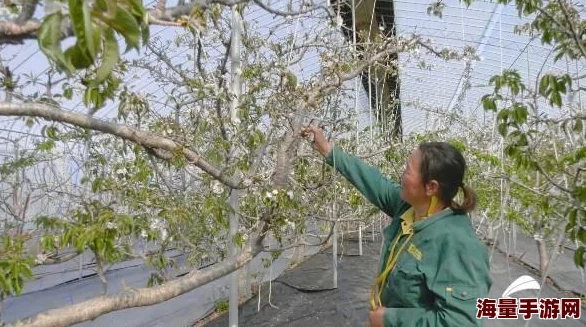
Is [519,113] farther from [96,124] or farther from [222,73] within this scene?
[96,124]

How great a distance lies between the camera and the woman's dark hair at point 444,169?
176 centimetres

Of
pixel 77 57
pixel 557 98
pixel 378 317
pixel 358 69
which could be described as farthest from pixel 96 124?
pixel 358 69

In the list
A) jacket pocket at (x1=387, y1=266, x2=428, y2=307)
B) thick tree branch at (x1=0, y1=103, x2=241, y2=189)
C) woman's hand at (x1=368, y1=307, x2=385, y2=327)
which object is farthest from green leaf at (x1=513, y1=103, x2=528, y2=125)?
thick tree branch at (x1=0, y1=103, x2=241, y2=189)

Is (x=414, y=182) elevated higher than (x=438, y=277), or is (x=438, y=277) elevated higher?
(x=414, y=182)

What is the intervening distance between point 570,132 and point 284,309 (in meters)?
3.51

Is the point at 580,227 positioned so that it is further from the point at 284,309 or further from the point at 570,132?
the point at 284,309

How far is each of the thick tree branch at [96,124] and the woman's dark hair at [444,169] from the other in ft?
2.50

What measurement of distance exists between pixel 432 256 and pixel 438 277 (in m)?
0.08

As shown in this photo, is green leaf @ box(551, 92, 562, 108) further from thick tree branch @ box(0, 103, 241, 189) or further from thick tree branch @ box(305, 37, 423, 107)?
thick tree branch @ box(0, 103, 241, 189)

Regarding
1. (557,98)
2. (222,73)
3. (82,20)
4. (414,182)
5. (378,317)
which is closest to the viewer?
(82,20)

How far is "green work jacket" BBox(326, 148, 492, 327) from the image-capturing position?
155 centimetres

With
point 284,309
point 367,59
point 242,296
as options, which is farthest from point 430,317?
point 242,296

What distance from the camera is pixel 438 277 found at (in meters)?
1.59

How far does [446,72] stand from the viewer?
13.8 meters
